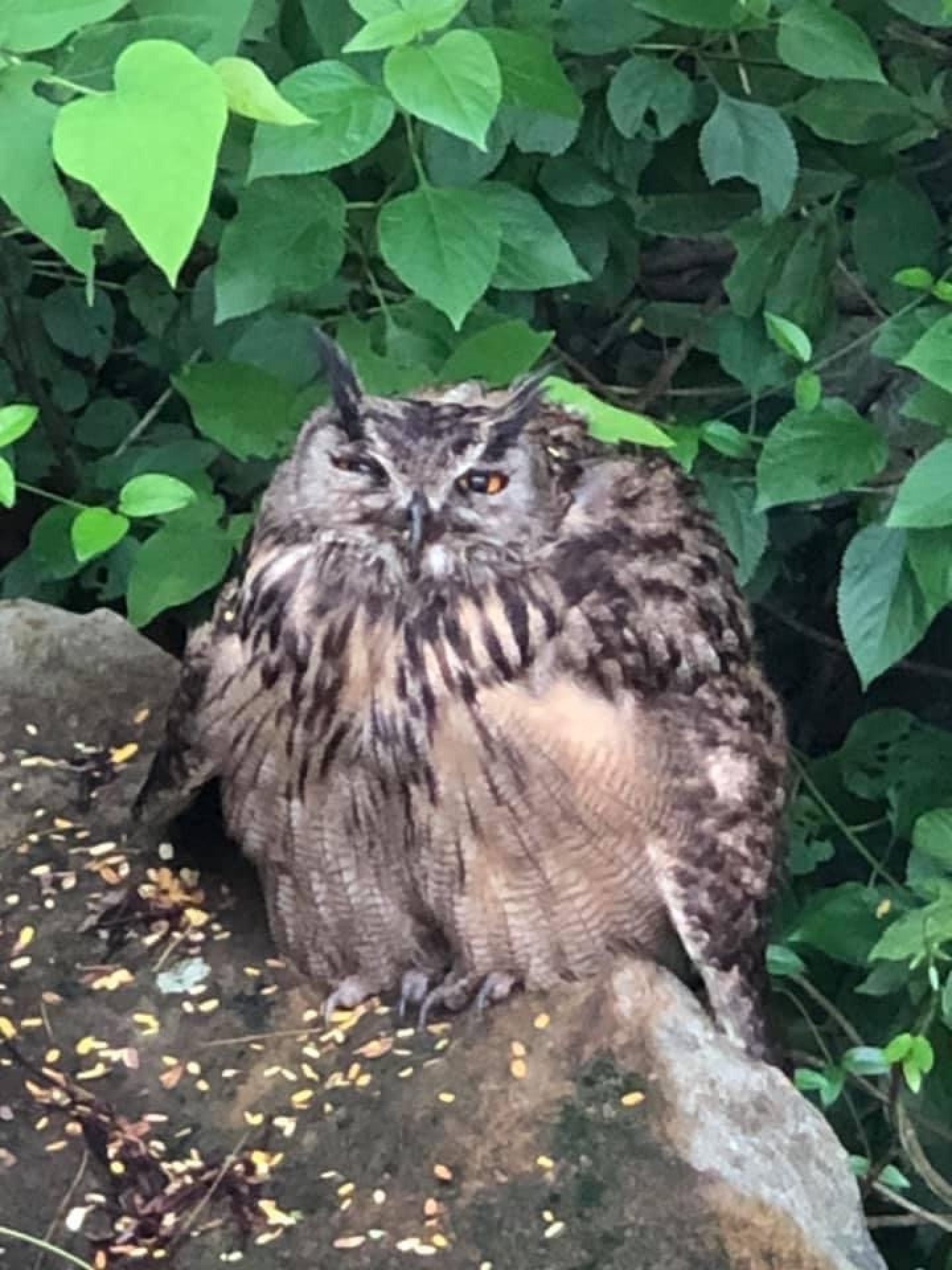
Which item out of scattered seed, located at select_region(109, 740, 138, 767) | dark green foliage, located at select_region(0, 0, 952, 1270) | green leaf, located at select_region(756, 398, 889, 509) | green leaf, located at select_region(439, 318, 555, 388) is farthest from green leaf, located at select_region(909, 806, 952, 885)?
scattered seed, located at select_region(109, 740, 138, 767)

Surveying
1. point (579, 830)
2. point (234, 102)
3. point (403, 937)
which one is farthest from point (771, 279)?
point (234, 102)

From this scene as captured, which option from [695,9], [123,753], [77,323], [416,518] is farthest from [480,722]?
A: [77,323]

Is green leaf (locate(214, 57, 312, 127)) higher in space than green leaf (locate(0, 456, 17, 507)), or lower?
higher

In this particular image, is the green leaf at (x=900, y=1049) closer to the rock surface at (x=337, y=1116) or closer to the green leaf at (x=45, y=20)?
the rock surface at (x=337, y=1116)

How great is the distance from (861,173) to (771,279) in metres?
0.14

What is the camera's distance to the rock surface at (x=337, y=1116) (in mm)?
1433

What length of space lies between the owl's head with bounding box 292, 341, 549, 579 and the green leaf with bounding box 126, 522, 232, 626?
0.70ft

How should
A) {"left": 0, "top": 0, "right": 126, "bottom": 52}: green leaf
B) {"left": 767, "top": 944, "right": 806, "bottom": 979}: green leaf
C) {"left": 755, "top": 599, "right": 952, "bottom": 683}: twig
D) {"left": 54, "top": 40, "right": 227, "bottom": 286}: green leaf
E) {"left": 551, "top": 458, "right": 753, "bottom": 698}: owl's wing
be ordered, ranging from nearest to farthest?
{"left": 54, "top": 40, "right": 227, "bottom": 286}: green leaf → {"left": 0, "top": 0, "right": 126, "bottom": 52}: green leaf → {"left": 551, "top": 458, "right": 753, "bottom": 698}: owl's wing → {"left": 767, "top": 944, "right": 806, "bottom": 979}: green leaf → {"left": 755, "top": 599, "right": 952, "bottom": 683}: twig

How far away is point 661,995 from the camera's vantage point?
1.60 metres

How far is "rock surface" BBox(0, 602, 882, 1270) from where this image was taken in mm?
1433

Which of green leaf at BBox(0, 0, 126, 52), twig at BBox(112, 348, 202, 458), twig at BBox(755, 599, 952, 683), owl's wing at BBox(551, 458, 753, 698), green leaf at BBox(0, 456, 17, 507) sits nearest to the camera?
green leaf at BBox(0, 0, 126, 52)

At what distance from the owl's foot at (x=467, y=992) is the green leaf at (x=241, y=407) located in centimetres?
52

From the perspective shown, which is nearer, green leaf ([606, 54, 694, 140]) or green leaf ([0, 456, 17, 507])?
green leaf ([0, 456, 17, 507])

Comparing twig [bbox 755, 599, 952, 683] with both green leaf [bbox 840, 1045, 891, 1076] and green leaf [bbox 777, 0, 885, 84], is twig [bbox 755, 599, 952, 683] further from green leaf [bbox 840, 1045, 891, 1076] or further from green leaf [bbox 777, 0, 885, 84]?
green leaf [bbox 777, 0, 885, 84]
